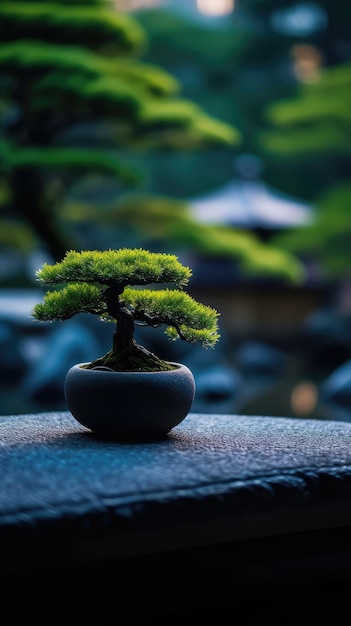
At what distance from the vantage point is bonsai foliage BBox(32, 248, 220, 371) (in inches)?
83.1

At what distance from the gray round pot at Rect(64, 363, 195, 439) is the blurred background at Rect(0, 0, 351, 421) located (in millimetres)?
3158

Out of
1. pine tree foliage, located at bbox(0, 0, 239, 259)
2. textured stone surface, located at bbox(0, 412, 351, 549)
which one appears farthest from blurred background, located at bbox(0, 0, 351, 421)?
textured stone surface, located at bbox(0, 412, 351, 549)

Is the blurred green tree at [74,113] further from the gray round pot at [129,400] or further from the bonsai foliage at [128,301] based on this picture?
the gray round pot at [129,400]

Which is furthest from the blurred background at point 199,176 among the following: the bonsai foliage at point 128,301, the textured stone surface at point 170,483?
the textured stone surface at point 170,483

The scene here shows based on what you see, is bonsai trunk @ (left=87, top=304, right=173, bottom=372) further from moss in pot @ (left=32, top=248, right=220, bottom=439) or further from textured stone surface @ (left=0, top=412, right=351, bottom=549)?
textured stone surface @ (left=0, top=412, right=351, bottom=549)

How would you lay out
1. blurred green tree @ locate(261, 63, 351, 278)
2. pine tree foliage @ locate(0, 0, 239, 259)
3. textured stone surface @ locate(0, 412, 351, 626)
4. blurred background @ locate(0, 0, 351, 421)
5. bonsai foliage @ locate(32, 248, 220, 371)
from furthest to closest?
blurred green tree @ locate(261, 63, 351, 278) → blurred background @ locate(0, 0, 351, 421) → pine tree foliage @ locate(0, 0, 239, 259) → bonsai foliage @ locate(32, 248, 220, 371) → textured stone surface @ locate(0, 412, 351, 626)

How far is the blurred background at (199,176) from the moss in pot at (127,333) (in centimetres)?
304

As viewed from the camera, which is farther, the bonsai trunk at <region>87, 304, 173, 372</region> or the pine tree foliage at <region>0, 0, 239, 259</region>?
the pine tree foliage at <region>0, 0, 239, 259</region>

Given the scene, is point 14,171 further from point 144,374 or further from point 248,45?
point 248,45

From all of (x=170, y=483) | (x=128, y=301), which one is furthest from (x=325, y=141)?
(x=170, y=483)

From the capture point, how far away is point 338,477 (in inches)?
71.1

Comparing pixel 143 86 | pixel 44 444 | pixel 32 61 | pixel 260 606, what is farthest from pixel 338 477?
pixel 143 86

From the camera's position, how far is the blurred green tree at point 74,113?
5.83 m

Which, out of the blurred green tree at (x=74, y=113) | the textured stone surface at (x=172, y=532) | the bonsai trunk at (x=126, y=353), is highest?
the blurred green tree at (x=74, y=113)
